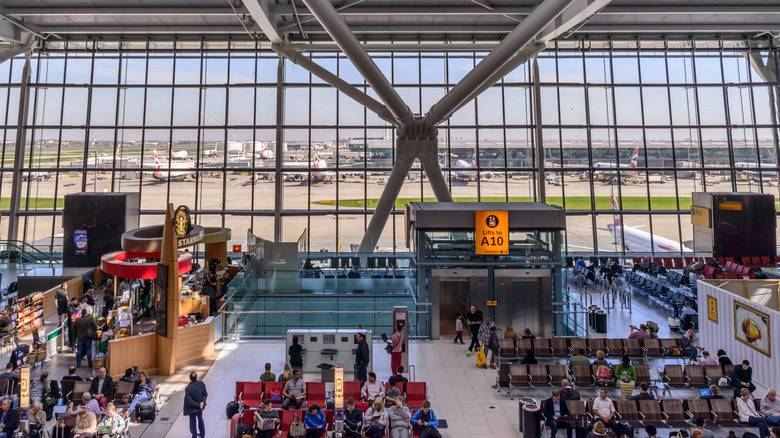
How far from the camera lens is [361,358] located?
11547mm

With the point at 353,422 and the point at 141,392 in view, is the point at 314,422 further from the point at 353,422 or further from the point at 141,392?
the point at 141,392

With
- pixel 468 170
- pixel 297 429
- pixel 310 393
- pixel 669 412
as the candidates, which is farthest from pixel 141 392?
pixel 468 170

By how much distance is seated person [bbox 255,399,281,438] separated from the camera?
848 cm

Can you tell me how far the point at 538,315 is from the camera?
16.2 metres

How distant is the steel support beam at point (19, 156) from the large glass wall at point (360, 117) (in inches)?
15.5

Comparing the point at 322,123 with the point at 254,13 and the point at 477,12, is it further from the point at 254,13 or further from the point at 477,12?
the point at 477,12

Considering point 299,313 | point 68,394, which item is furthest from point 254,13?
point 68,394

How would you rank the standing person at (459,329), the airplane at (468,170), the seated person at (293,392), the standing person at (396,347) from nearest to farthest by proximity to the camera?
the seated person at (293,392), the standing person at (396,347), the standing person at (459,329), the airplane at (468,170)

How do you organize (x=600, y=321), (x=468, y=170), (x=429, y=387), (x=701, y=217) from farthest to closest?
1. (x=468, y=170)
2. (x=701, y=217)
3. (x=600, y=321)
4. (x=429, y=387)

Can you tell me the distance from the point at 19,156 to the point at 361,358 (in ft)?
86.4

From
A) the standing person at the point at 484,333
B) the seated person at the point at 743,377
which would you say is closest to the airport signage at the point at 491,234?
the standing person at the point at 484,333

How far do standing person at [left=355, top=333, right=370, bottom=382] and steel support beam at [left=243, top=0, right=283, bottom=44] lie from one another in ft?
46.6

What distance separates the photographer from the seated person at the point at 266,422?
8477 millimetres

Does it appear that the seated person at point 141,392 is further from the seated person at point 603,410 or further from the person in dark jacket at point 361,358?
the seated person at point 603,410
